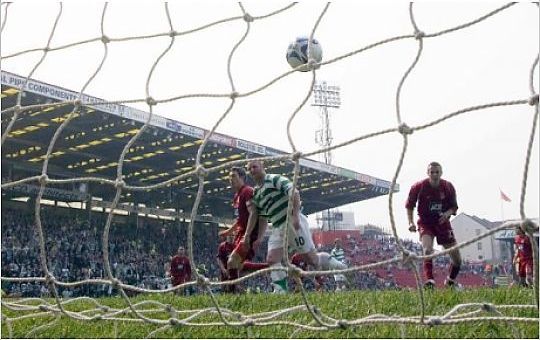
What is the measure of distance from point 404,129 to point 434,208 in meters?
3.29

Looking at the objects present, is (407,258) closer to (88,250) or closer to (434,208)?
(434,208)

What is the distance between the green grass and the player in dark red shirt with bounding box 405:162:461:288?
1.84 metres

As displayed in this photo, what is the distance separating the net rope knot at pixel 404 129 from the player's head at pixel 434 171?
314cm

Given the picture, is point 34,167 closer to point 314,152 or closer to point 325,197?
point 325,197

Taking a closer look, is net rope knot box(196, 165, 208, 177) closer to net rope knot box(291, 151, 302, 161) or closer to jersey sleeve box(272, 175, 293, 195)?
net rope knot box(291, 151, 302, 161)

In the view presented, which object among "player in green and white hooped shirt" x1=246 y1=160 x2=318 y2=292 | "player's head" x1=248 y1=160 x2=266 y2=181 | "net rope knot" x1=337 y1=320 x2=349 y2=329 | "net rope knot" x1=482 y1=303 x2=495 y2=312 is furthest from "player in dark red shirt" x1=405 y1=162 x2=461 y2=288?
"net rope knot" x1=337 y1=320 x2=349 y2=329

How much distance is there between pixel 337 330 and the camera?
236 centimetres

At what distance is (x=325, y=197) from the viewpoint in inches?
1091

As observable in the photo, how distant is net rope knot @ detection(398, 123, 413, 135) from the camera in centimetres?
241

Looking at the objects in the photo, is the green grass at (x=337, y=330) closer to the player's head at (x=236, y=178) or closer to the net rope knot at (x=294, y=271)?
the net rope knot at (x=294, y=271)

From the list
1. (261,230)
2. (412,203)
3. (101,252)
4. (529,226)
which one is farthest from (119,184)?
(101,252)

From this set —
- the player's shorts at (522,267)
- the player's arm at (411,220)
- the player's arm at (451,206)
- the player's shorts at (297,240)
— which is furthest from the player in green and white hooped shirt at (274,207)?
the player's shorts at (522,267)

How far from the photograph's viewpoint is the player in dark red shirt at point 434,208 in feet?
18.0

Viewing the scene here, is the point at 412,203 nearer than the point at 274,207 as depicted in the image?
No
